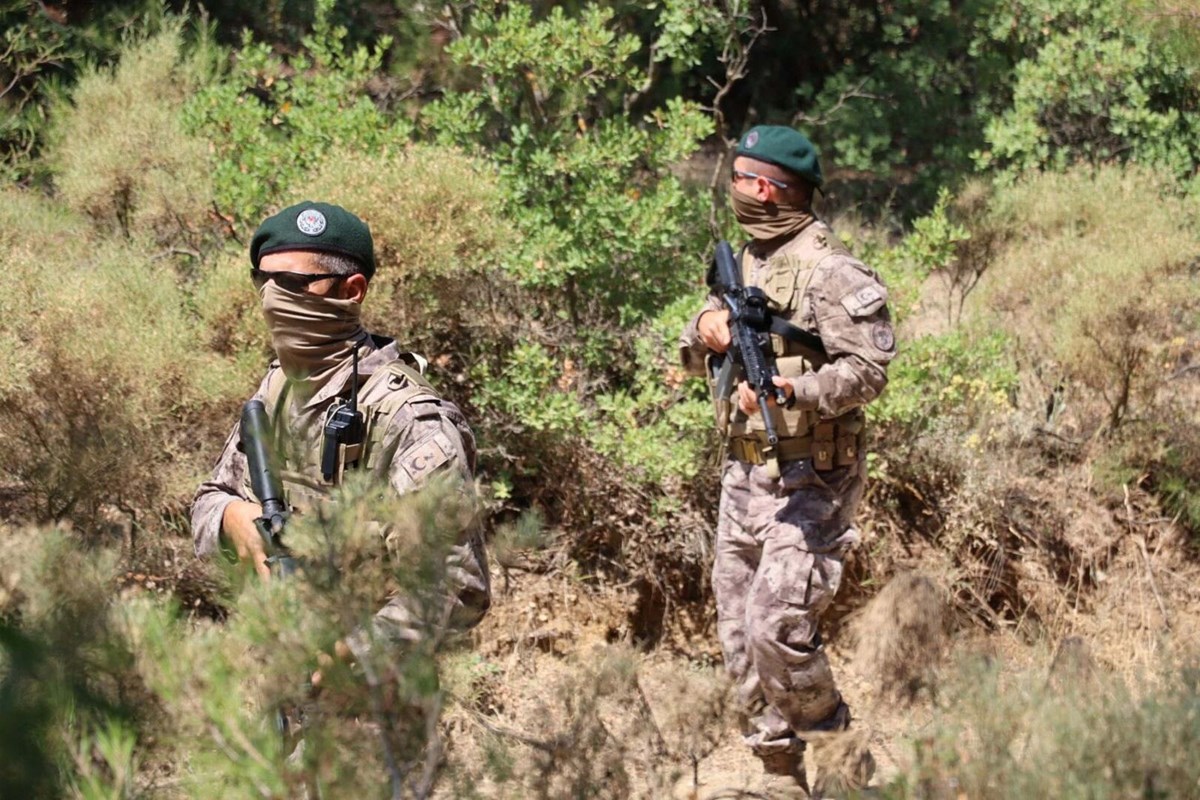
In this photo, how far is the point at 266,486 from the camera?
2699 millimetres

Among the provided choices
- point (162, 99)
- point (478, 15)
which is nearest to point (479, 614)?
point (478, 15)

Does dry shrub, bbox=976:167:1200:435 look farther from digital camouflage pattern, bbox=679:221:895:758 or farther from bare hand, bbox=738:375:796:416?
bare hand, bbox=738:375:796:416

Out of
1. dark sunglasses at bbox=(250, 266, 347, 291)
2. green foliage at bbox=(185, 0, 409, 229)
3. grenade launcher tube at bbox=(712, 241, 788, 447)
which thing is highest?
dark sunglasses at bbox=(250, 266, 347, 291)

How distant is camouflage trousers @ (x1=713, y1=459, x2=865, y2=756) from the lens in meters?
4.00

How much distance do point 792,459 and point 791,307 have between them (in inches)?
18.4

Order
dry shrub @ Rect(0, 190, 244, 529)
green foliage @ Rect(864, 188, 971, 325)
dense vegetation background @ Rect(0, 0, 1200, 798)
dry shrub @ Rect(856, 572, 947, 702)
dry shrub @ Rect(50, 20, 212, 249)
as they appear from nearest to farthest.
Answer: dry shrub @ Rect(0, 190, 244, 529), dense vegetation background @ Rect(0, 0, 1200, 798), dry shrub @ Rect(856, 572, 947, 702), green foliage @ Rect(864, 188, 971, 325), dry shrub @ Rect(50, 20, 212, 249)

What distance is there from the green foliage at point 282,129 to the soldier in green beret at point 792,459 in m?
2.31

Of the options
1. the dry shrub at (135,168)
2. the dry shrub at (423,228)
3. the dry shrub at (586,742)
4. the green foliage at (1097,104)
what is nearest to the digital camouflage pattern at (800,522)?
the dry shrub at (586,742)

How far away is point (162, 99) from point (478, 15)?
2.01 metres

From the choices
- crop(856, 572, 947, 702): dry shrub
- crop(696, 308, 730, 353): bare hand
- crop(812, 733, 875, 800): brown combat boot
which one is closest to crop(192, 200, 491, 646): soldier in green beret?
crop(812, 733, 875, 800): brown combat boot

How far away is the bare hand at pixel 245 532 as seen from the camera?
271 cm

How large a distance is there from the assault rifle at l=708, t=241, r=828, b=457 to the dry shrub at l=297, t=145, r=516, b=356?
1640mm

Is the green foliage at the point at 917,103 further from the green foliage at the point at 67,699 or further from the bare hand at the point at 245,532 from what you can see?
the green foliage at the point at 67,699

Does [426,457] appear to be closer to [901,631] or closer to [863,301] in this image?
[863,301]
